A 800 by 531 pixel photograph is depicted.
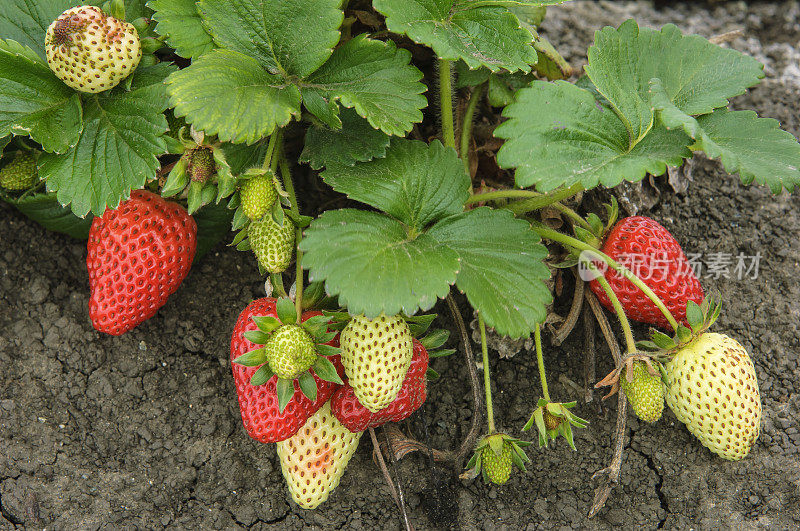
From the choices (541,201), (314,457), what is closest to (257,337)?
(314,457)

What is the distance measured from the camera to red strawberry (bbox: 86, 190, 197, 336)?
1.76 m

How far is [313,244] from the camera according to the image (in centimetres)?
153

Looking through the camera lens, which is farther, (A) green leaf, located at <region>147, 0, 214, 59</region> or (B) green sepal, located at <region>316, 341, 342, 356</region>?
(A) green leaf, located at <region>147, 0, 214, 59</region>

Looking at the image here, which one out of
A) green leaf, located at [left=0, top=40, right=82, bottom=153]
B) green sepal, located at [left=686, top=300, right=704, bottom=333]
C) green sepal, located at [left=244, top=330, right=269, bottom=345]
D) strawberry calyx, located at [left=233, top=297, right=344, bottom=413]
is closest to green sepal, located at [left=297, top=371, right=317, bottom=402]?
strawberry calyx, located at [left=233, top=297, right=344, bottom=413]

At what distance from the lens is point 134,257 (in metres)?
1.76

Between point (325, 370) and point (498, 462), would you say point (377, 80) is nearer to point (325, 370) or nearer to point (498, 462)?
point (325, 370)

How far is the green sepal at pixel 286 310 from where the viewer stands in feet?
5.00

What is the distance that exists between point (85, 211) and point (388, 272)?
759 millimetres

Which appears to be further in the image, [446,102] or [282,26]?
[446,102]

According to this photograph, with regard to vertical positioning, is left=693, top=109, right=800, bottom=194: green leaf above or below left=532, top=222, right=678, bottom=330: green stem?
above

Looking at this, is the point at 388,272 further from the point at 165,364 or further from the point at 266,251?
the point at 165,364

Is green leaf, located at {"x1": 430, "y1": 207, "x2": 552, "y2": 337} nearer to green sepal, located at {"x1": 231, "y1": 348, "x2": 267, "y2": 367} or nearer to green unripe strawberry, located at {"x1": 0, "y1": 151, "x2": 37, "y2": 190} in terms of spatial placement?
green sepal, located at {"x1": 231, "y1": 348, "x2": 267, "y2": 367}

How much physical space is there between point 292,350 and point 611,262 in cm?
84

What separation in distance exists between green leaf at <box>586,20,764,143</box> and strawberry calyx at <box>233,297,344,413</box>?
890 millimetres
